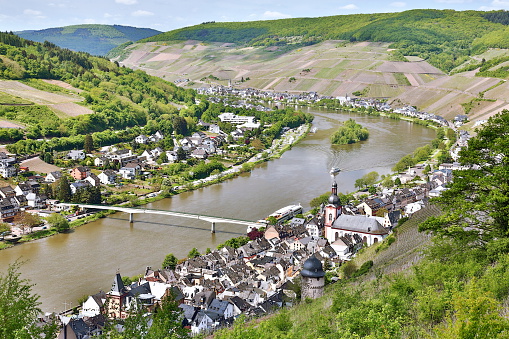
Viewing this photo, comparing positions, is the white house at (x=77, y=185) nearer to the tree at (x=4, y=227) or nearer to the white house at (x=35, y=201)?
the white house at (x=35, y=201)

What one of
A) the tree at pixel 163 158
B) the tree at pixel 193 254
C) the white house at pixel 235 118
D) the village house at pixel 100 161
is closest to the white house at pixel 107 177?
the village house at pixel 100 161

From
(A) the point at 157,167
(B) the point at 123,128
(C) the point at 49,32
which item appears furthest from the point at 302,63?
(C) the point at 49,32

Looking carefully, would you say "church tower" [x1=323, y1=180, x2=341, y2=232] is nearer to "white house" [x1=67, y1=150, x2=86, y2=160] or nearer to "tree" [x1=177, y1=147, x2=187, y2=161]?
A: "tree" [x1=177, y1=147, x2=187, y2=161]

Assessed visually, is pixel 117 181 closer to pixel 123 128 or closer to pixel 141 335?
pixel 123 128

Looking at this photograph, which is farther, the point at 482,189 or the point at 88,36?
the point at 88,36

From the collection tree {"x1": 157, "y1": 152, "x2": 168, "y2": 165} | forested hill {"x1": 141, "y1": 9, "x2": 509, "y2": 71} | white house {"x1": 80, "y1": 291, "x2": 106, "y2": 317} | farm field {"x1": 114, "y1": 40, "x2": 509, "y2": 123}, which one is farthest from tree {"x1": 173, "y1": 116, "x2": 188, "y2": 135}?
forested hill {"x1": 141, "y1": 9, "x2": 509, "y2": 71}

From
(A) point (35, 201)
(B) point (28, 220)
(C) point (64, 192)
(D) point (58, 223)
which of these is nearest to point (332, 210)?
(D) point (58, 223)

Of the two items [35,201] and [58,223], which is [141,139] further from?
[58,223]
